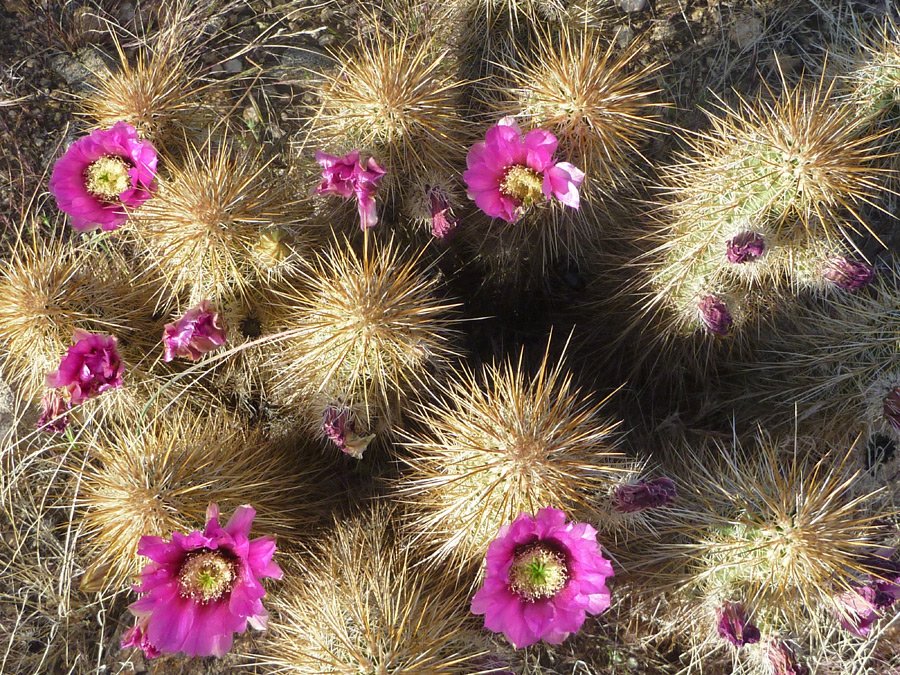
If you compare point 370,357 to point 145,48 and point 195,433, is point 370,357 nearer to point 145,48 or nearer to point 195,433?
point 195,433

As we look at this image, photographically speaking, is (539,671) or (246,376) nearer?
(246,376)

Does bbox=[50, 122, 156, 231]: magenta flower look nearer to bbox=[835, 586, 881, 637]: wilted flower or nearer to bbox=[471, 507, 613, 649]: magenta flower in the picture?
bbox=[471, 507, 613, 649]: magenta flower

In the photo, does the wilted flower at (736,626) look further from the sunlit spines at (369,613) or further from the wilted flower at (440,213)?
the wilted flower at (440,213)

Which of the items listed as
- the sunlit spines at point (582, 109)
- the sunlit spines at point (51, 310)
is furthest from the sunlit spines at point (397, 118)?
the sunlit spines at point (51, 310)

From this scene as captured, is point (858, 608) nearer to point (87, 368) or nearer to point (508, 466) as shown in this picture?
point (508, 466)

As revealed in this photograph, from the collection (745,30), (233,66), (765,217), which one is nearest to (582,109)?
(765,217)

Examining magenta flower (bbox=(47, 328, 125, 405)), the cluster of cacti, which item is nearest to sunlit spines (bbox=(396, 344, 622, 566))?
the cluster of cacti

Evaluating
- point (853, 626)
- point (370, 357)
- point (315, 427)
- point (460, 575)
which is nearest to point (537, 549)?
point (460, 575)
